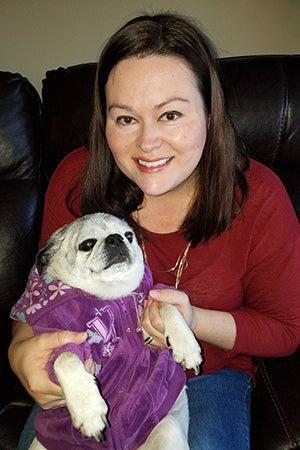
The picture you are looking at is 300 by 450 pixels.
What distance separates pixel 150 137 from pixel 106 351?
671 millimetres

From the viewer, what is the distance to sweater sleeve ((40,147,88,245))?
5.91 ft

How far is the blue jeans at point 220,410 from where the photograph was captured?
1475mm

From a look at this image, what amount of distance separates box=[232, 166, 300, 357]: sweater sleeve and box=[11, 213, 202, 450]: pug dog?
32 centimetres

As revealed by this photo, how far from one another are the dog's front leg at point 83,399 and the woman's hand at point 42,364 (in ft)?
0.27

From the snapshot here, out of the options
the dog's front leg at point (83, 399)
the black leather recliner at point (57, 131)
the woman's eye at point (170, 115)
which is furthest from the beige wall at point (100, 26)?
the dog's front leg at point (83, 399)

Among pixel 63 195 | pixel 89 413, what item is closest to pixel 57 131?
pixel 63 195

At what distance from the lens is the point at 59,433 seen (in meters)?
1.33

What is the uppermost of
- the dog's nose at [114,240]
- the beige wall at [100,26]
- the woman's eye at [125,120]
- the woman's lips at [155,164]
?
the beige wall at [100,26]

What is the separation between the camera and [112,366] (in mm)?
1382

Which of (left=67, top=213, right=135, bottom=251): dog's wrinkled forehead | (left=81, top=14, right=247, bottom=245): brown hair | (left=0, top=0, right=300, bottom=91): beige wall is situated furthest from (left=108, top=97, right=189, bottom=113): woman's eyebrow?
(left=0, top=0, right=300, bottom=91): beige wall

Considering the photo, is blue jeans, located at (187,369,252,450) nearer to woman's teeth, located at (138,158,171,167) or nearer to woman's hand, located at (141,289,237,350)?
woman's hand, located at (141,289,237,350)

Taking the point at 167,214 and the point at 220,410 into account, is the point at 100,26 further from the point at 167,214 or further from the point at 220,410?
the point at 220,410

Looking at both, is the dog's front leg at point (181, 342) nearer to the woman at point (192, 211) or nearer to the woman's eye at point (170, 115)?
the woman at point (192, 211)

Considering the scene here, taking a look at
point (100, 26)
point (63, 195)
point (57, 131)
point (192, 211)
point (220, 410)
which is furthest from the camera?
point (100, 26)
